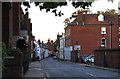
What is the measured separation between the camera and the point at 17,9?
48.9m

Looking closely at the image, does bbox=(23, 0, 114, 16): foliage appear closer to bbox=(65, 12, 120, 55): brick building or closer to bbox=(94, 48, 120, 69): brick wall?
bbox=(94, 48, 120, 69): brick wall

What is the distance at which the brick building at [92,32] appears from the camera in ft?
364

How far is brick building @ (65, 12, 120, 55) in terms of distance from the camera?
11106 cm

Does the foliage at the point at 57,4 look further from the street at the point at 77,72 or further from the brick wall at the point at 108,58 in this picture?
the brick wall at the point at 108,58

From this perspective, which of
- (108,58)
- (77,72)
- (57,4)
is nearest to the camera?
(57,4)

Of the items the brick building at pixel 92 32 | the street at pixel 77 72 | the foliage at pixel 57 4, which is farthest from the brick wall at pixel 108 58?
the brick building at pixel 92 32

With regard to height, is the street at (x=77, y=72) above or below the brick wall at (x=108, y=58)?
below

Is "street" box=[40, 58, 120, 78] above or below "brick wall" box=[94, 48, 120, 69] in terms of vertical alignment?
below

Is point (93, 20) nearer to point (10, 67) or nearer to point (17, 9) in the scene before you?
point (17, 9)

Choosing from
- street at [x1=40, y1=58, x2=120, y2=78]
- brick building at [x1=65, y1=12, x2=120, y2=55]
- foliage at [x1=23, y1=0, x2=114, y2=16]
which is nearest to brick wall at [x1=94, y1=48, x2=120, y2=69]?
street at [x1=40, y1=58, x2=120, y2=78]

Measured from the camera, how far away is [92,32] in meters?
113

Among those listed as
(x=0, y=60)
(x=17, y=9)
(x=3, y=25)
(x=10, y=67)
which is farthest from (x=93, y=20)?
(x=0, y=60)

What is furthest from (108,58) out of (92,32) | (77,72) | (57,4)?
(92,32)

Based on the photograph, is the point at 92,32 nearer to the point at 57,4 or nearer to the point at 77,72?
the point at 77,72
